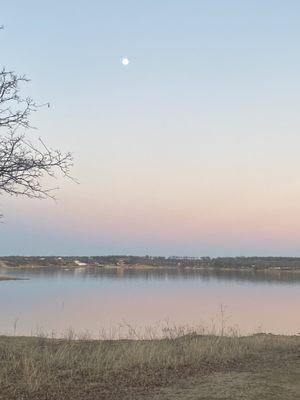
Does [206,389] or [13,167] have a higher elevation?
[13,167]

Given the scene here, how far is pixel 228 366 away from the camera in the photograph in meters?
10.1

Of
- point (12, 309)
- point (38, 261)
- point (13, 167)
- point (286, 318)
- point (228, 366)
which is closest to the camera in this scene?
point (13, 167)

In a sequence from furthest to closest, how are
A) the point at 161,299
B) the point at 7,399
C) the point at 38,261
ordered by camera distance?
the point at 38,261
the point at 161,299
the point at 7,399

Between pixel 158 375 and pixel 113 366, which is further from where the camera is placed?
pixel 113 366

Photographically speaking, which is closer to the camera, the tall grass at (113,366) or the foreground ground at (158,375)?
the foreground ground at (158,375)

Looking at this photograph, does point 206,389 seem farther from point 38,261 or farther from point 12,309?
point 38,261

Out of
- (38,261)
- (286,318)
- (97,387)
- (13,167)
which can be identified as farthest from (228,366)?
(38,261)

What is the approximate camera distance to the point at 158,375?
29.7 feet

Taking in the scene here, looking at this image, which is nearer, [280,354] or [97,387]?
[97,387]

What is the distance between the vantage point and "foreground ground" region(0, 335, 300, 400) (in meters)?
7.55

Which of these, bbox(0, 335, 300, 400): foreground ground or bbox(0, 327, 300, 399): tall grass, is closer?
bbox(0, 335, 300, 400): foreground ground

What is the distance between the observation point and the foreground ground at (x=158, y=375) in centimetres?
755

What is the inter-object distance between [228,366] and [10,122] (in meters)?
5.78

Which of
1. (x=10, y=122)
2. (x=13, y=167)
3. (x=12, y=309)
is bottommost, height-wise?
(x=12, y=309)
